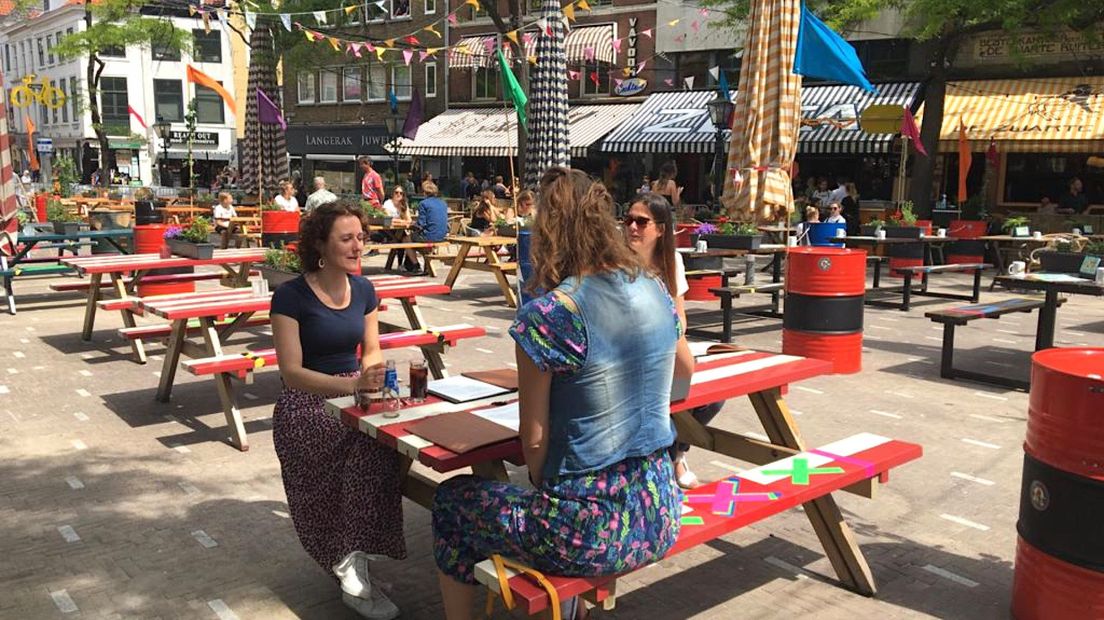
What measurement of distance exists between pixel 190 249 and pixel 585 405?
7.20 meters

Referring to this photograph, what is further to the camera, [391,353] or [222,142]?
[222,142]

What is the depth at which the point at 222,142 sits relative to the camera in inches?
2132

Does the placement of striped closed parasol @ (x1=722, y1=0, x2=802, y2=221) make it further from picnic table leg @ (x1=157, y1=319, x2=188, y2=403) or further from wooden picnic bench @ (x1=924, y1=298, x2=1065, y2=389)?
picnic table leg @ (x1=157, y1=319, x2=188, y2=403)

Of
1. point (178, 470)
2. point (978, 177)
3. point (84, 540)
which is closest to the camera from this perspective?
point (84, 540)

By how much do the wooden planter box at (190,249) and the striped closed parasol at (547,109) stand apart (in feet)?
19.2

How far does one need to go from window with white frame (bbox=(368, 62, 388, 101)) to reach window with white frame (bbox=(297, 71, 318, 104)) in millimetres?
3998

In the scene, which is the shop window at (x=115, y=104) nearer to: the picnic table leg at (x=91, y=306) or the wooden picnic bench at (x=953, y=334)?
the picnic table leg at (x=91, y=306)

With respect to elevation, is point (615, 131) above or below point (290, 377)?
above

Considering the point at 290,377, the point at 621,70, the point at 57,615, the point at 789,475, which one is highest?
the point at 621,70

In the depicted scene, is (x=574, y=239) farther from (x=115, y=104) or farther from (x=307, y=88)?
(x=115, y=104)

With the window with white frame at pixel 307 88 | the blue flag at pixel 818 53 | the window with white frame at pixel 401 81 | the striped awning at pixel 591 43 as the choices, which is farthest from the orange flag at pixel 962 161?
the window with white frame at pixel 307 88

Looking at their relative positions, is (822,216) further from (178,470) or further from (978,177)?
(178,470)

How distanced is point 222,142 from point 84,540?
178 ft

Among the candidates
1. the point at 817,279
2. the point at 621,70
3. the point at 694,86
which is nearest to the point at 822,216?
the point at 694,86
